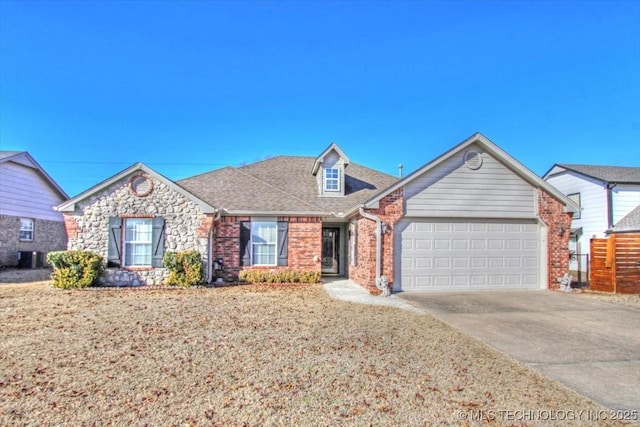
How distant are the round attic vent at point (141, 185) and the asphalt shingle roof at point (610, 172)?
21.7 m

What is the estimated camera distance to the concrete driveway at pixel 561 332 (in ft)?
15.0

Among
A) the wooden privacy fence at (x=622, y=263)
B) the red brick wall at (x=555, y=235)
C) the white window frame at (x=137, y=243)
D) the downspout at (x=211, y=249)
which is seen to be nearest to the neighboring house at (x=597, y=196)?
the wooden privacy fence at (x=622, y=263)

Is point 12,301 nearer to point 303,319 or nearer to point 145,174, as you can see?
point 145,174

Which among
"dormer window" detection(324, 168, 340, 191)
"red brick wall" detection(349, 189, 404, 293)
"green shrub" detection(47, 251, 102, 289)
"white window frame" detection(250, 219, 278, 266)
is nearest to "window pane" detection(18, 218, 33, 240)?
"green shrub" detection(47, 251, 102, 289)

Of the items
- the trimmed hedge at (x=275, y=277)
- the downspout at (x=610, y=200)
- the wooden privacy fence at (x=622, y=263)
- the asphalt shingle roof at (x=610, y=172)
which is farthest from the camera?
the asphalt shingle roof at (x=610, y=172)

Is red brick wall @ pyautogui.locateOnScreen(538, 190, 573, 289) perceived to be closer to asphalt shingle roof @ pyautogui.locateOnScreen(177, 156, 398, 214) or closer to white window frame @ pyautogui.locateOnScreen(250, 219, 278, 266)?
asphalt shingle roof @ pyautogui.locateOnScreen(177, 156, 398, 214)

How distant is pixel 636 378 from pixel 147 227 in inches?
525

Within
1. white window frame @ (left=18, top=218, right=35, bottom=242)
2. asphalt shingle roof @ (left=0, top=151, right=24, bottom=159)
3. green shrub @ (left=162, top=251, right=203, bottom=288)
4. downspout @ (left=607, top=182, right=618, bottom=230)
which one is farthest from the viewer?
white window frame @ (left=18, top=218, right=35, bottom=242)

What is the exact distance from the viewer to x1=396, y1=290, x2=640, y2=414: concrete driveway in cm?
459

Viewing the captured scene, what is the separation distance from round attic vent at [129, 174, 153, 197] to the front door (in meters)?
7.74

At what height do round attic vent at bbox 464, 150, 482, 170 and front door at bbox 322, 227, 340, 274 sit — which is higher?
round attic vent at bbox 464, 150, 482, 170

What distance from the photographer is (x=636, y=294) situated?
450 inches

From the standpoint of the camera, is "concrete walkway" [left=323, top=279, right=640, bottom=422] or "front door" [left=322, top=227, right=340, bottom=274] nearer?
"concrete walkway" [left=323, top=279, right=640, bottom=422]

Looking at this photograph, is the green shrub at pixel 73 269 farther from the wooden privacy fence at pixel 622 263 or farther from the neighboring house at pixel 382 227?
the wooden privacy fence at pixel 622 263
